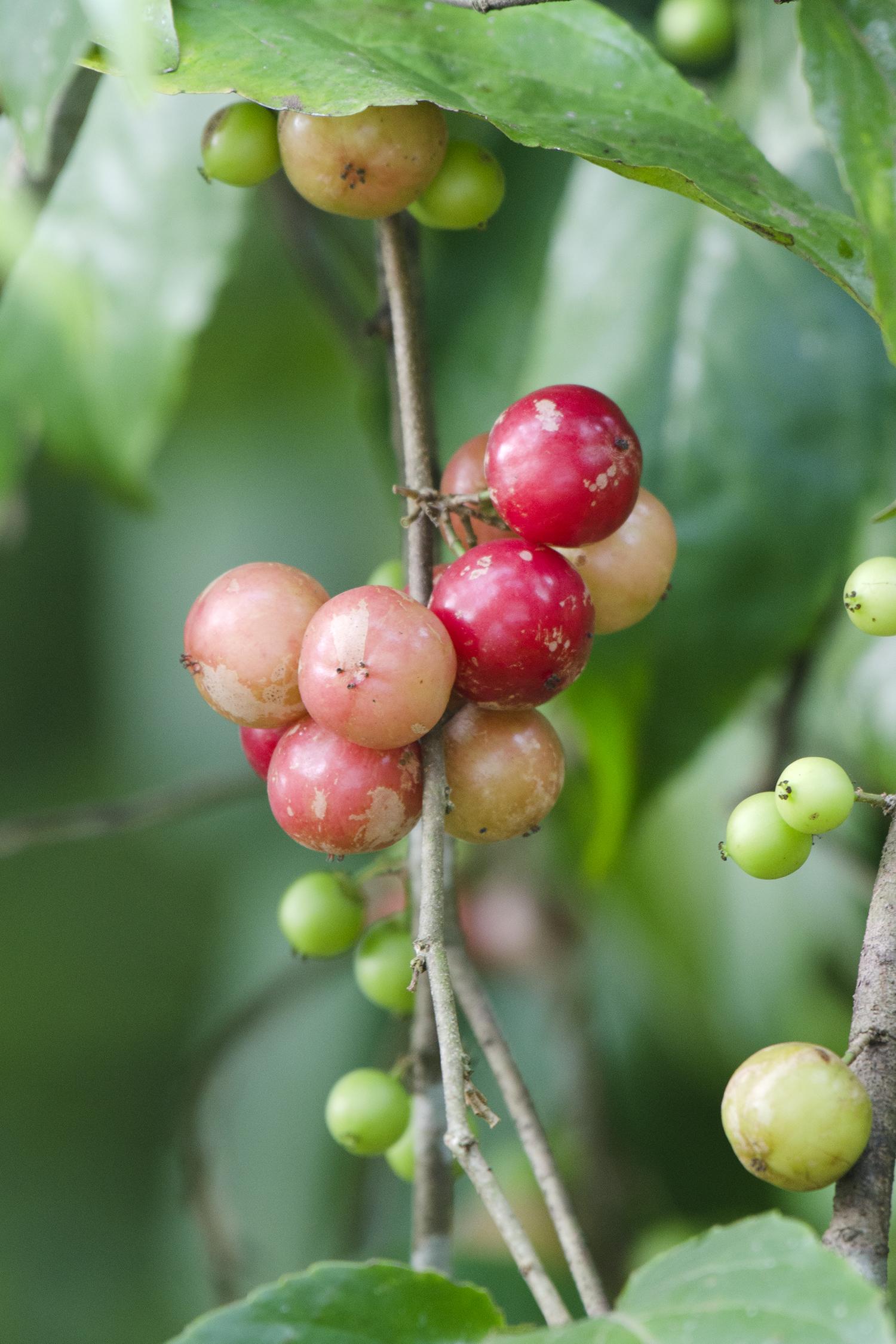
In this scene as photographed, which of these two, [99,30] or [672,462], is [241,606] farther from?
[672,462]

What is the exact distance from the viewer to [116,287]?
0.77m

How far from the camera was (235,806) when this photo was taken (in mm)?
1283

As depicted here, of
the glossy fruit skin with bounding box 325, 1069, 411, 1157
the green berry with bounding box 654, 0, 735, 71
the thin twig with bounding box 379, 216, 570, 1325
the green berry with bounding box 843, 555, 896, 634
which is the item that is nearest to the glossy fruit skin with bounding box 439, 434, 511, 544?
the thin twig with bounding box 379, 216, 570, 1325

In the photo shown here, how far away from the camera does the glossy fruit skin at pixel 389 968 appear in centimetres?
55

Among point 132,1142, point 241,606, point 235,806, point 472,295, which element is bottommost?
point 132,1142

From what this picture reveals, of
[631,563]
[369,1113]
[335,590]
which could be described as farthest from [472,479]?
[335,590]

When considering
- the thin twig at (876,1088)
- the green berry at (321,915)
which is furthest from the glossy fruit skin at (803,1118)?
the green berry at (321,915)

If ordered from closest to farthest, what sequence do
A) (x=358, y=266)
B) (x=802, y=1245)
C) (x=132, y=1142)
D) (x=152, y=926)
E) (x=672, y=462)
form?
(x=802, y=1245) < (x=672, y=462) < (x=358, y=266) < (x=132, y=1142) < (x=152, y=926)

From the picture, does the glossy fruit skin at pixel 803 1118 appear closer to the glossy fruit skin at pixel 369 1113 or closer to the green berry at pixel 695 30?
the glossy fruit skin at pixel 369 1113

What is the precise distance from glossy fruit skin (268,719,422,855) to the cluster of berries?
20 centimetres

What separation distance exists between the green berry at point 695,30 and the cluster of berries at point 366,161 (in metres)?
0.29

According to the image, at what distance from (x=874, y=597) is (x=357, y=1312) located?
0.91 feet

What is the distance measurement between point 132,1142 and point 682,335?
0.92 meters

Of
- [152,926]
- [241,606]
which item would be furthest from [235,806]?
[241,606]
